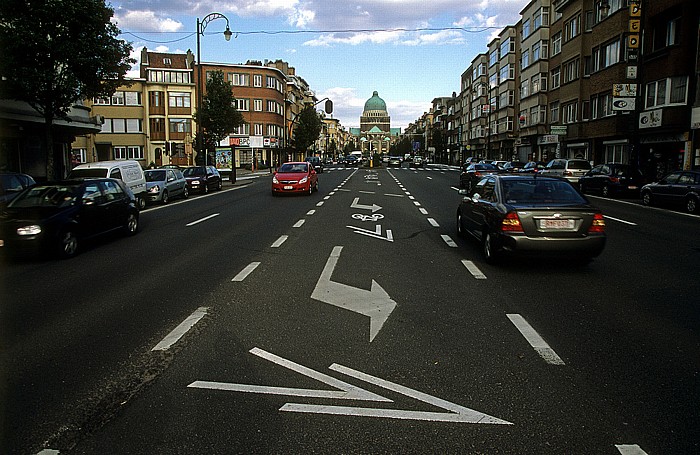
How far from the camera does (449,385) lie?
446cm

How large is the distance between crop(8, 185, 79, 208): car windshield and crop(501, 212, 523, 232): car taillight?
7.97 meters

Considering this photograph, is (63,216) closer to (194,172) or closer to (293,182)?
(293,182)

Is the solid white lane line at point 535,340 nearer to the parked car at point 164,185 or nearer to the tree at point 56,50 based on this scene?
the tree at point 56,50

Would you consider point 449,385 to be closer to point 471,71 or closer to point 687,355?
point 687,355

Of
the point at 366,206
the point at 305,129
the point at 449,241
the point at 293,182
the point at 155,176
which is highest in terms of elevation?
the point at 305,129

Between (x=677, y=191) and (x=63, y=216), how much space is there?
19126 mm

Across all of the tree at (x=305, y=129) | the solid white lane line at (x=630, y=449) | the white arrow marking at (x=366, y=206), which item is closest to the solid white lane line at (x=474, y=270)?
the solid white lane line at (x=630, y=449)

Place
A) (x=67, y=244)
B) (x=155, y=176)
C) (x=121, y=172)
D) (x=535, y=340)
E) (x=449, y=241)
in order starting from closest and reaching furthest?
1. (x=535, y=340)
2. (x=67, y=244)
3. (x=449, y=241)
4. (x=121, y=172)
5. (x=155, y=176)

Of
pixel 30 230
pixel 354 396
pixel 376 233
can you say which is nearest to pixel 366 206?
pixel 376 233

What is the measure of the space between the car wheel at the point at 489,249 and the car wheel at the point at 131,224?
8.20 metres

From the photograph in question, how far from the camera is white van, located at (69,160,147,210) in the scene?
65.7 ft

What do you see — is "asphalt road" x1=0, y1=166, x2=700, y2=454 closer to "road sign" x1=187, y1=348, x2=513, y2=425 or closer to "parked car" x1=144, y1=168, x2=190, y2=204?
"road sign" x1=187, y1=348, x2=513, y2=425

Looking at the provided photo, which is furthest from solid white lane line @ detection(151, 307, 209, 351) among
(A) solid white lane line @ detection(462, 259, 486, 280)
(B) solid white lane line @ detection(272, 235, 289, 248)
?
(B) solid white lane line @ detection(272, 235, 289, 248)

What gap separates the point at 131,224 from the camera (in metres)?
13.8
